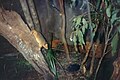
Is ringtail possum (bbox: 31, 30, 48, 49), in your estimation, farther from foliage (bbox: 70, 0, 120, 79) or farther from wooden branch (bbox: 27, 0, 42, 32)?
foliage (bbox: 70, 0, 120, 79)

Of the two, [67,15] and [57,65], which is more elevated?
[67,15]

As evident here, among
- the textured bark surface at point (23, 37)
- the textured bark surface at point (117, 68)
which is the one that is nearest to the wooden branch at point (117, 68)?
the textured bark surface at point (117, 68)

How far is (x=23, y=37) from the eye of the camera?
282cm

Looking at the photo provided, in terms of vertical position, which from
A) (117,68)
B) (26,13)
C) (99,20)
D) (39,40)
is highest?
(26,13)

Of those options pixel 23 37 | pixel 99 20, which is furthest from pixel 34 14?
pixel 99 20

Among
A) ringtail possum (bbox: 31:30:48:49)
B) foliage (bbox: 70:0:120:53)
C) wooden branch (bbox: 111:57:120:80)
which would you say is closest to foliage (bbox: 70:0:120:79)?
foliage (bbox: 70:0:120:53)

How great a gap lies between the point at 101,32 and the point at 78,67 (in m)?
0.57

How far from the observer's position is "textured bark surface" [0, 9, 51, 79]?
2793 millimetres

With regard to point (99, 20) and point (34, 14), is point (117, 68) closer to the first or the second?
point (99, 20)

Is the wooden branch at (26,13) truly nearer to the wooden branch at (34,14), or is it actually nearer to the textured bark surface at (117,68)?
Answer: the wooden branch at (34,14)

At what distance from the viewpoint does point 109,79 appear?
8.79 ft

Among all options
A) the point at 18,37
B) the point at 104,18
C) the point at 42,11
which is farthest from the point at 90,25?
the point at 42,11

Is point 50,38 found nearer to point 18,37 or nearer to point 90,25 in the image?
point 18,37

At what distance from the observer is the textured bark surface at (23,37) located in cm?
279
